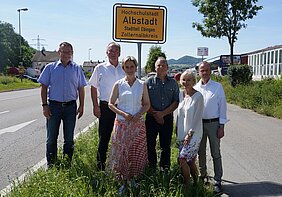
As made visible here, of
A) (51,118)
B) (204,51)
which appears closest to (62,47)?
(51,118)

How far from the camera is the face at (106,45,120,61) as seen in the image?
5531 mm

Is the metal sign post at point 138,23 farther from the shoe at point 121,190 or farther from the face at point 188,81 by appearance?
Answer: the shoe at point 121,190

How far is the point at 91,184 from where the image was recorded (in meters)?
4.86

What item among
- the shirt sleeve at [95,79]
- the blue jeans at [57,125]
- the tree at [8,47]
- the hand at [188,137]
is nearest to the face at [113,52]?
the shirt sleeve at [95,79]

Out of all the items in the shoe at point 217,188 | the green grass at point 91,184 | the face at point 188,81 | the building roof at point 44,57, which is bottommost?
the shoe at point 217,188

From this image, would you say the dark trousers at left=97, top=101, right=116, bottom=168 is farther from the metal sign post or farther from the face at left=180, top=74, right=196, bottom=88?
the metal sign post

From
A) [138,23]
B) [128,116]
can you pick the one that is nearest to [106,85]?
[128,116]

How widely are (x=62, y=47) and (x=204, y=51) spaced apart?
12.0 metres

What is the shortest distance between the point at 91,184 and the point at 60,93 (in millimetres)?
1525

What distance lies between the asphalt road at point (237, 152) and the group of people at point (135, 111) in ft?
2.51

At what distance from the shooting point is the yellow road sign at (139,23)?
8.04 meters

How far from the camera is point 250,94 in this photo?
55.5ft

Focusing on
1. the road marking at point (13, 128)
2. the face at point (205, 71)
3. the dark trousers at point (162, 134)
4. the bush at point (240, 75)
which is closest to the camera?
the face at point (205, 71)

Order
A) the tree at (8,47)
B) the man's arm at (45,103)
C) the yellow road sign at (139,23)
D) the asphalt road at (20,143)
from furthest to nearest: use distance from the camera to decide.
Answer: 1. the tree at (8,47)
2. the yellow road sign at (139,23)
3. the asphalt road at (20,143)
4. the man's arm at (45,103)
